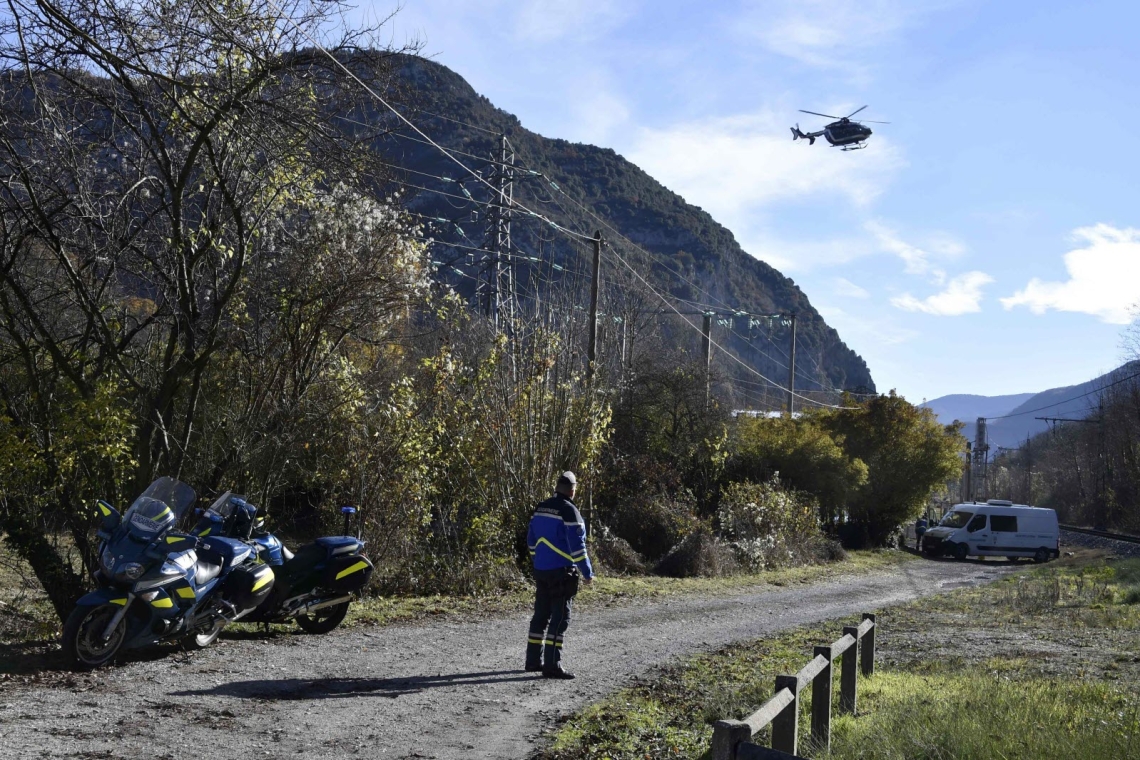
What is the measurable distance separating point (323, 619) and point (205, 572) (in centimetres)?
217

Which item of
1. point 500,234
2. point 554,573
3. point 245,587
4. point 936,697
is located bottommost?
point 936,697

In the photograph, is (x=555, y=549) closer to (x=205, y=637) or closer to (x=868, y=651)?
(x=868, y=651)

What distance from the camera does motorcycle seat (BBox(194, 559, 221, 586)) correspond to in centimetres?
924

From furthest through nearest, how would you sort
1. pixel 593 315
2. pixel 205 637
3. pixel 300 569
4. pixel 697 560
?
pixel 697 560 → pixel 593 315 → pixel 300 569 → pixel 205 637

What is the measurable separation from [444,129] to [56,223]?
55795 millimetres

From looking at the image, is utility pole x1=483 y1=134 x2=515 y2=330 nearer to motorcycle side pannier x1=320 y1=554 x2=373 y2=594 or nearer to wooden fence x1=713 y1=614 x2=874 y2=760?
motorcycle side pannier x1=320 y1=554 x2=373 y2=594

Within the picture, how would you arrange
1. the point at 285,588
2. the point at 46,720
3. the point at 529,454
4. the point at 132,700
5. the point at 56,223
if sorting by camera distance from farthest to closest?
the point at 529,454 < the point at 285,588 < the point at 56,223 < the point at 132,700 < the point at 46,720

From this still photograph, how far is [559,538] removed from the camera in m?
9.78

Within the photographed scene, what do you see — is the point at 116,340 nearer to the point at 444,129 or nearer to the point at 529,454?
the point at 529,454

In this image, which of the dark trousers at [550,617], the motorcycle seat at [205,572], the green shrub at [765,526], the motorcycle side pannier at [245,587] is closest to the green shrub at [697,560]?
the green shrub at [765,526]

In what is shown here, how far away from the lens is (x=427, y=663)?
32.8 ft

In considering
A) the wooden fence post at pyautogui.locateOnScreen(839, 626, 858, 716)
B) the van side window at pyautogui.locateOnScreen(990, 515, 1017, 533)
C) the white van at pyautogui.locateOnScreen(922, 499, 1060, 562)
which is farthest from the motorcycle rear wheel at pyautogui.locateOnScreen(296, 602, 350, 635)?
the van side window at pyautogui.locateOnScreen(990, 515, 1017, 533)

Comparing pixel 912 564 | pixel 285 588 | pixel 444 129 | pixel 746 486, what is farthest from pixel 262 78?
pixel 444 129

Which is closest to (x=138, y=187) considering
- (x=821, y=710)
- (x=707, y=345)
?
(x=821, y=710)
